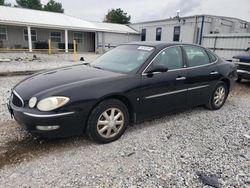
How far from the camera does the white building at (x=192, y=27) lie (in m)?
19.5

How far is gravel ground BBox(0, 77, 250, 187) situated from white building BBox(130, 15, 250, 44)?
1769 cm

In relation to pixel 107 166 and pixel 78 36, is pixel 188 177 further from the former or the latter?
pixel 78 36

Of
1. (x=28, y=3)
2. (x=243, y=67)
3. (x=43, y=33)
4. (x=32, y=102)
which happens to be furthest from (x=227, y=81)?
(x=28, y=3)

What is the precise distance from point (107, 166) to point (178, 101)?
6.51 ft

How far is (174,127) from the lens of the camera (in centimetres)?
385

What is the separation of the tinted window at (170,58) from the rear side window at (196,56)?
0.26m

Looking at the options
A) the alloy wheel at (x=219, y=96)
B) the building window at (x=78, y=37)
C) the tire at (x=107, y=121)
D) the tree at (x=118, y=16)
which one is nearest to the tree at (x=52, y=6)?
the tree at (x=118, y=16)

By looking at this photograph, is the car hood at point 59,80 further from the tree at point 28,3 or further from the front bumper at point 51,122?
the tree at point 28,3

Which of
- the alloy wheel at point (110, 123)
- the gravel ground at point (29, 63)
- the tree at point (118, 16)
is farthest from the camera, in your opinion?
the tree at point (118, 16)

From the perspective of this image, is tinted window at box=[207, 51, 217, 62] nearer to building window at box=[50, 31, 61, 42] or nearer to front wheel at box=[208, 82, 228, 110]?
front wheel at box=[208, 82, 228, 110]

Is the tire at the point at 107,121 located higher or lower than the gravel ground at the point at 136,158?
higher

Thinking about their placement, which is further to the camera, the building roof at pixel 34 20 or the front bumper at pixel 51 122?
the building roof at pixel 34 20

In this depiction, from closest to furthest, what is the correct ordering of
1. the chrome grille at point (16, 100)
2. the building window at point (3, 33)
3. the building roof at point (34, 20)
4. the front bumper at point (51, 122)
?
the front bumper at point (51, 122) → the chrome grille at point (16, 100) → the building roof at point (34, 20) → the building window at point (3, 33)

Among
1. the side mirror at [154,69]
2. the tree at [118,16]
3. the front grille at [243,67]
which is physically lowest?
the front grille at [243,67]
